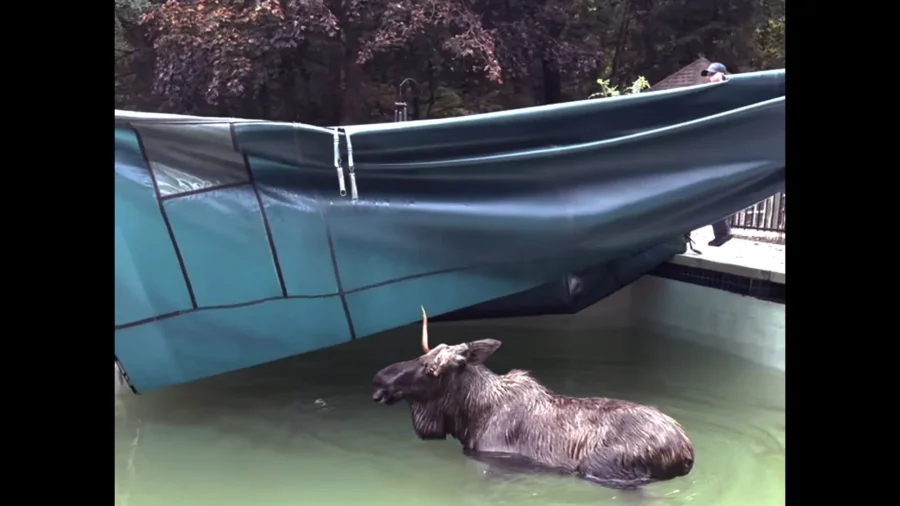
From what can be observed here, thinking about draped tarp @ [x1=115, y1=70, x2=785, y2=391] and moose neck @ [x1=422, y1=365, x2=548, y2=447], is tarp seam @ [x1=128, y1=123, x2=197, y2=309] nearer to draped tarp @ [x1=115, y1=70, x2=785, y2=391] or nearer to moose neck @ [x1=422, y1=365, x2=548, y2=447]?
draped tarp @ [x1=115, y1=70, x2=785, y2=391]

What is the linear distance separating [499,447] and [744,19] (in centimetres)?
1174

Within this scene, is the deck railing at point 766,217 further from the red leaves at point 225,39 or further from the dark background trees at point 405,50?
the red leaves at point 225,39

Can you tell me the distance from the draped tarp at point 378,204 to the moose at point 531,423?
533mm

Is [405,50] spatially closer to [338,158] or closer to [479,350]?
[338,158]

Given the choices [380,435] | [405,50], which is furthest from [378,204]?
[405,50]

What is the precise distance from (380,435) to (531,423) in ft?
3.17

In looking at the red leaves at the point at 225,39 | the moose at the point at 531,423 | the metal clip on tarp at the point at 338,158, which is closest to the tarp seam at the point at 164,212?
the metal clip on tarp at the point at 338,158

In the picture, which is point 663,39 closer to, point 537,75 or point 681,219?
point 537,75

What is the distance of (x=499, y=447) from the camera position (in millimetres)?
3619

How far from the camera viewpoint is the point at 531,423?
11.7 ft

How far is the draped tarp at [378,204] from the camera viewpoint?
12.4 ft

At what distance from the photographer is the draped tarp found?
149 inches

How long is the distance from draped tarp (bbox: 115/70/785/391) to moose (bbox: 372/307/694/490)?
0.53m

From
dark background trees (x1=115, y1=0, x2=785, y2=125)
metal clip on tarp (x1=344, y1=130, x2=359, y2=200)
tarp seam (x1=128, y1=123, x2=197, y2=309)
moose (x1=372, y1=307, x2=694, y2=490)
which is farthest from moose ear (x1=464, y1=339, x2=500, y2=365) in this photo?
dark background trees (x1=115, y1=0, x2=785, y2=125)
